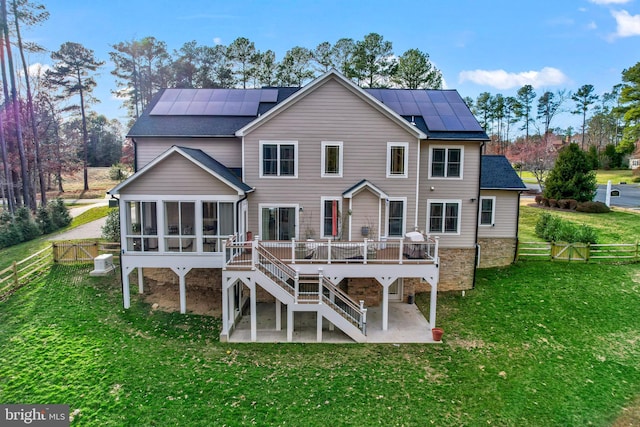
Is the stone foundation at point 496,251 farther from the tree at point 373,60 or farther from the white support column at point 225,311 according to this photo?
the tree at point 373,60

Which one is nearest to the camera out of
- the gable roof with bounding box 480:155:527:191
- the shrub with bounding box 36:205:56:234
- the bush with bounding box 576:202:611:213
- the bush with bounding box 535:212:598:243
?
the gable roof with bounding box 480:155:527:191

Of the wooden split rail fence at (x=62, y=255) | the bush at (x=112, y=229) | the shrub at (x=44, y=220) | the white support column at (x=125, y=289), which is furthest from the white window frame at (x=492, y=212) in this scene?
the shrub at (x=44, y=220)

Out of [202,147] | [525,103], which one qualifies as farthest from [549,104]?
[202,147]

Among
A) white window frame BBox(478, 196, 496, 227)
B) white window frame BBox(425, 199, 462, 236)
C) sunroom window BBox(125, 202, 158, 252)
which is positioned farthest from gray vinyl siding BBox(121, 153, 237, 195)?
white window frame BBox(478, 196, 496, 227)

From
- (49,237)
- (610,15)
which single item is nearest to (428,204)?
(49,237)

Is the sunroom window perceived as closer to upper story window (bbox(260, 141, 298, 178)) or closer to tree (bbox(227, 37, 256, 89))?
upper story window (bbox(260, 141, 298, 178))

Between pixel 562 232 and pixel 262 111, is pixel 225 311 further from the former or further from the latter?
pixel 562 232
